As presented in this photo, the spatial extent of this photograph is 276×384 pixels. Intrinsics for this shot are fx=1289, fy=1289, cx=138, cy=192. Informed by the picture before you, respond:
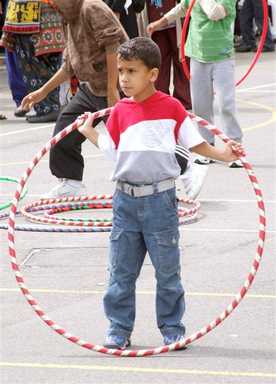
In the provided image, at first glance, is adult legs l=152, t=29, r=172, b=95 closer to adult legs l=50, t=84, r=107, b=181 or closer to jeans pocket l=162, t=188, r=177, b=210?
adult legs l=50, t=84, r=107, b=181

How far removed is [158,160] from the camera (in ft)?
22.1

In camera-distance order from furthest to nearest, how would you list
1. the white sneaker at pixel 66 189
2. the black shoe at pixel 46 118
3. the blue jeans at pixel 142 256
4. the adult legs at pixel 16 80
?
1. the adult legs at pixel 16 80
2. the black shoe at pixel 46 118
3. the white sneaker at pixel 66 189
4. the blue jeans at pixel 142 256

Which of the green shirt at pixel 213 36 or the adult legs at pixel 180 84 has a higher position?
the green shirt at pixel 213 36

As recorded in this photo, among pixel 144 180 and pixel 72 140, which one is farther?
pixel 72 140

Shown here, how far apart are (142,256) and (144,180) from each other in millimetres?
453

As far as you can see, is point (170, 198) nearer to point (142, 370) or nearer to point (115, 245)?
point (115, 245)

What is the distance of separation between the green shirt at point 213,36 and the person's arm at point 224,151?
596 cm

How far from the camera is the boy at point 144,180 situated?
6711 mm

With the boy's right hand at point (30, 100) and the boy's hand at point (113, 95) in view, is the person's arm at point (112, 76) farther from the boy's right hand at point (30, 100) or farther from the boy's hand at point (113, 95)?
the boy's right hand at point (30, 100)

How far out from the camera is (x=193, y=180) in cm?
1105

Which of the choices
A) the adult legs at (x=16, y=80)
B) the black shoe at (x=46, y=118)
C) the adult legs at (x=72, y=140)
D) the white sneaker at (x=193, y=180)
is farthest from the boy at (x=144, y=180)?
the adult legs at (x=16, y=80)

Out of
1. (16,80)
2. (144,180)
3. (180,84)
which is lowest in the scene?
(180,84)

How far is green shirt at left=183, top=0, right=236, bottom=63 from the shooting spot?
1263 cm

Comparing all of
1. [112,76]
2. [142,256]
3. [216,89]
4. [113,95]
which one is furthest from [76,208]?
[142,256]
